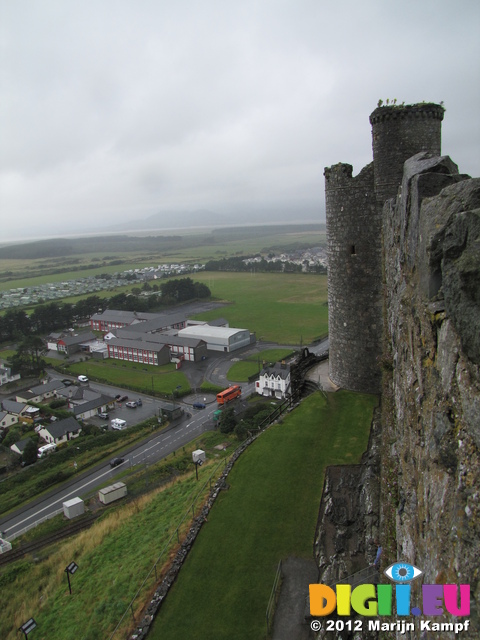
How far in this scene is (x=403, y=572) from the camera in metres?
5.05

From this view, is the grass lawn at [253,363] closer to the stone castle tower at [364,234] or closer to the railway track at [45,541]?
the railway track at [45,541]

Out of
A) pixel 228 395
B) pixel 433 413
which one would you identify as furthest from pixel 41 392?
pixel 433 413

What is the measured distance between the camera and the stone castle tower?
12.8m

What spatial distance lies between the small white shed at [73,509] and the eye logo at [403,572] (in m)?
24.5

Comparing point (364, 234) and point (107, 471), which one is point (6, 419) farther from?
point (364, 234)

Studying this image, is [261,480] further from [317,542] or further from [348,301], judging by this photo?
[348,301]

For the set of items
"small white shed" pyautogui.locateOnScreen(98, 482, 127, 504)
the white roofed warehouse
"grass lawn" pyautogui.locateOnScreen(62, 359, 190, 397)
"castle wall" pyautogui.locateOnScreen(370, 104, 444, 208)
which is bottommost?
"grass lawn" pyautogui.locateOnScreen(62, 359, 190, 397)

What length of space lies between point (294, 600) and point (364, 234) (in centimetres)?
1065

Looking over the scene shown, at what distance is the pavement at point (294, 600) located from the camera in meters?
8.52

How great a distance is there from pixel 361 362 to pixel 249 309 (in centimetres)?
7263

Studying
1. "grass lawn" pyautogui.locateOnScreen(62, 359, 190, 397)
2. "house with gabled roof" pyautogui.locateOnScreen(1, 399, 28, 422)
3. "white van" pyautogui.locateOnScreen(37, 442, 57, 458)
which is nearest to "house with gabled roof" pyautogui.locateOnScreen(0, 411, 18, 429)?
"house with gabled roof" pyautogui.locateOnScreen(1, 399, 28, 422)

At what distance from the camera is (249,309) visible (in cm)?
8806

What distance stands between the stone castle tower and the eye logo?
10.4 meters

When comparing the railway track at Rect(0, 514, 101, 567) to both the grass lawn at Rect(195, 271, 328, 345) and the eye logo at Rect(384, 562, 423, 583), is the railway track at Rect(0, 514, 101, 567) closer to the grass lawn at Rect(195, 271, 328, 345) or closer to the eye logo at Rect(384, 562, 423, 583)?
the eye logo at Rect(384, 562, 423, 583)
